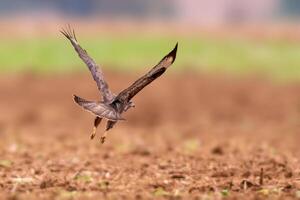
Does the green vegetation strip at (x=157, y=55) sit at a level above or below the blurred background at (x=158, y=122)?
above

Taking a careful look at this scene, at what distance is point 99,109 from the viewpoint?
9.10 metres

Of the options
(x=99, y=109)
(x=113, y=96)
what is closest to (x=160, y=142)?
(x=113, y=96)

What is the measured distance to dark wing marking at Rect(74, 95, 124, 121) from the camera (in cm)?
895

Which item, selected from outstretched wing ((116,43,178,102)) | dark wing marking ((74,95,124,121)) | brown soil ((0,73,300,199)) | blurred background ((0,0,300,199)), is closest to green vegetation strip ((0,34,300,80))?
blurred background ((0,0,300,199))

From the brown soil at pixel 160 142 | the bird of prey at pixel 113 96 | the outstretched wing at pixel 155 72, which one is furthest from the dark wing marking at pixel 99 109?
the brown soil at pixel 160 142

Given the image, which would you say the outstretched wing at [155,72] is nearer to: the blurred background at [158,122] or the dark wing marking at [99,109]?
the dark wing marking at [99,109]

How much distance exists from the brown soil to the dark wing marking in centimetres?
71

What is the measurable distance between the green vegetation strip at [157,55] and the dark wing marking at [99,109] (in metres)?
22.2

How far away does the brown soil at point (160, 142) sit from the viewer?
28.9 feet

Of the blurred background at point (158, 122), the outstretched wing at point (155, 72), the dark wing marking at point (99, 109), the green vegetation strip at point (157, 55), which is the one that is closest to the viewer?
the outstretched wing at point (155, 72)

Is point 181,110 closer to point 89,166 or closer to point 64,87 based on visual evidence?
point 64,87

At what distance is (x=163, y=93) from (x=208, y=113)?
11.2ft

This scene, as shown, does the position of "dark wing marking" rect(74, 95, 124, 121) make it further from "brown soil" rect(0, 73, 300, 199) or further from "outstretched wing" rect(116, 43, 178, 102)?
"brown soil" rect(0, 73, 300, 199)

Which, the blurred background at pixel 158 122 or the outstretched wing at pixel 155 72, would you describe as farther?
the blurred background at pixel 158 122
